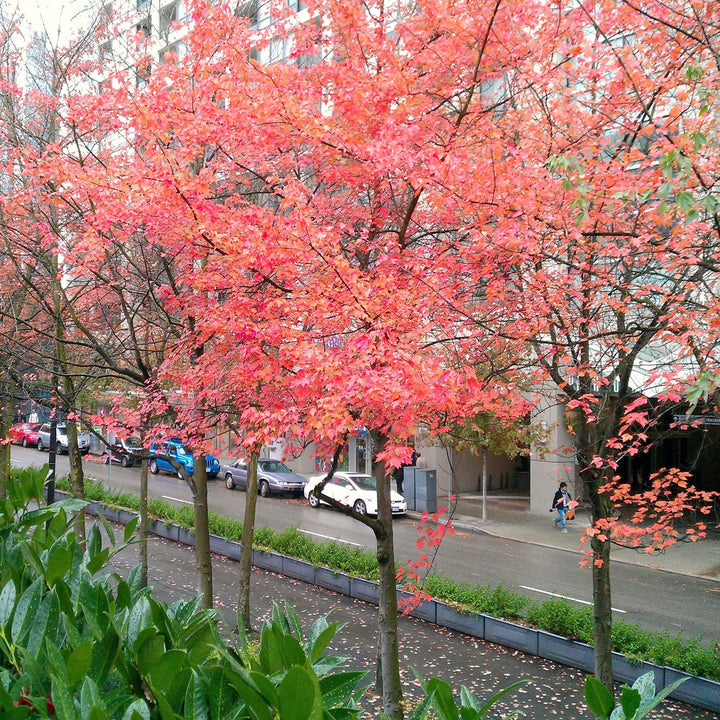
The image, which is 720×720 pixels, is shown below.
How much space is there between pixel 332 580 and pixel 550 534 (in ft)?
30.3

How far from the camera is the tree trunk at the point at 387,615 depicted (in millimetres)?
8141

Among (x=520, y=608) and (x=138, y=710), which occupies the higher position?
(x=138, y=710)

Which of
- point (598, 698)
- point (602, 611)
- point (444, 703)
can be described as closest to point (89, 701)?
point (444, 703)

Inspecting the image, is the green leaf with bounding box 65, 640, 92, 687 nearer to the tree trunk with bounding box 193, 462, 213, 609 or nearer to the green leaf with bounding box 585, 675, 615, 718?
the green leaf with bounding box 585, 675, 615, 718

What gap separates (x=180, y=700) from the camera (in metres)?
2.19

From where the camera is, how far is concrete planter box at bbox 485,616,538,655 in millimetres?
11062

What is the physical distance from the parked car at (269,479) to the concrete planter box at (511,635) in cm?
1589

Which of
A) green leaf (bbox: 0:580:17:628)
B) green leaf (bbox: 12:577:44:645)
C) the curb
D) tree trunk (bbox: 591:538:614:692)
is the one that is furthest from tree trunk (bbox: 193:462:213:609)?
green leaf (bbox: 12:577:44:645)

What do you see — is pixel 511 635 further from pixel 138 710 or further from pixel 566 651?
pixel 138 710

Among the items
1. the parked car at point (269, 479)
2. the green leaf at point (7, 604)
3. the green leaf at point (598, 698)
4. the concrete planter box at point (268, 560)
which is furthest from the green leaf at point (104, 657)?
the parked car at point (269, 479)

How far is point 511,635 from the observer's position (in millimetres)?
11352

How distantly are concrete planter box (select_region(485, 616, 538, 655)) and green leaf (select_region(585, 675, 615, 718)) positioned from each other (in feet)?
31.7

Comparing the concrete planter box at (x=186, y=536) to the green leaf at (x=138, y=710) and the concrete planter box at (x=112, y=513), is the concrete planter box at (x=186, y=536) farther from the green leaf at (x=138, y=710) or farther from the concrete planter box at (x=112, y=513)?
the green leaf at (x=138, y=710)

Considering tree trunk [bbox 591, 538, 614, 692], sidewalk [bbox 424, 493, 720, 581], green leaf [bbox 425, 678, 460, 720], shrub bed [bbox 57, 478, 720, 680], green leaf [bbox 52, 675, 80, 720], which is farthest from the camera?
sidewalk [bbox 424, 493, 720, 581]
